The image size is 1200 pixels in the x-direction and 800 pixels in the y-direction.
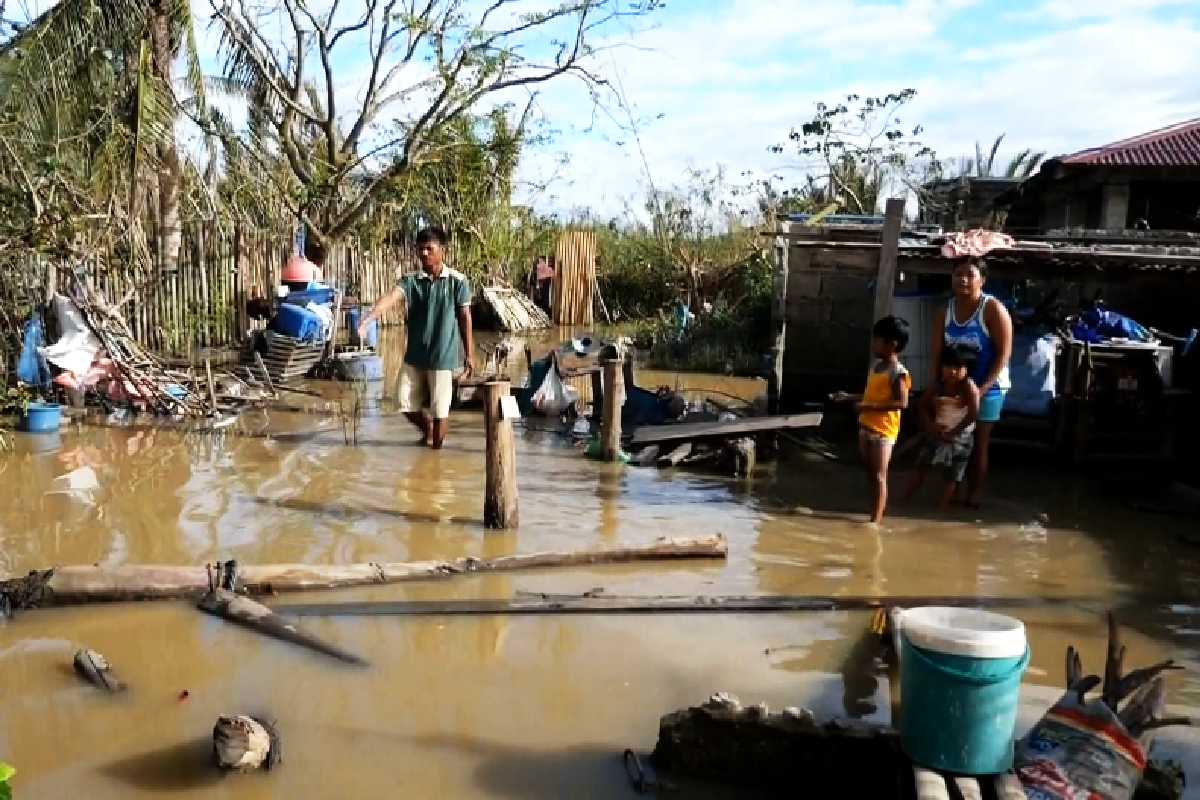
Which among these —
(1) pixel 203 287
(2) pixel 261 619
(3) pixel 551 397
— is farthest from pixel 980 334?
(1) pixel 203 287

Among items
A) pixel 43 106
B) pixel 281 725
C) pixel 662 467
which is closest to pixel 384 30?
pixel 43 106

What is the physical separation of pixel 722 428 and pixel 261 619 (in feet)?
14.6

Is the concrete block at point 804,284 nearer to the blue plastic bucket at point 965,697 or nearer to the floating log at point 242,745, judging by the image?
the blue plastic bucket at point 965,697

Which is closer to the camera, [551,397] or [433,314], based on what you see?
[433,314]

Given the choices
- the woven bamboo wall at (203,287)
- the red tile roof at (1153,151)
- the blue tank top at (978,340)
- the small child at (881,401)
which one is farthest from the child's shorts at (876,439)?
the red tile roof at (1153,151)

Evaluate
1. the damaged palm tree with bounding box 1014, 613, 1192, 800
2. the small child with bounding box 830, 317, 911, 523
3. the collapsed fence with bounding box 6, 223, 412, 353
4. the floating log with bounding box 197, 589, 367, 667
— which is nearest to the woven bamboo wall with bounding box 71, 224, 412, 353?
the collapsed fence with bounding box 6, 223, 412, 353

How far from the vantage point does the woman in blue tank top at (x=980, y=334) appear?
661cm

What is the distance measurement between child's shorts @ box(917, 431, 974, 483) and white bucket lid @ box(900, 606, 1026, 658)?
382 centimetres

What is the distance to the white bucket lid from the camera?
9.82ft

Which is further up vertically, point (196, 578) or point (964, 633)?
point (964, 633)

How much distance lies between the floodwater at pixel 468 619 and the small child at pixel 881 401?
408 millimetres

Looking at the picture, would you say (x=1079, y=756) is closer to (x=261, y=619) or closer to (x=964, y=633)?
(x=964, y=633)

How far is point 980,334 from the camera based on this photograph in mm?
6680

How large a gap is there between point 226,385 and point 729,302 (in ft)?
30.4
